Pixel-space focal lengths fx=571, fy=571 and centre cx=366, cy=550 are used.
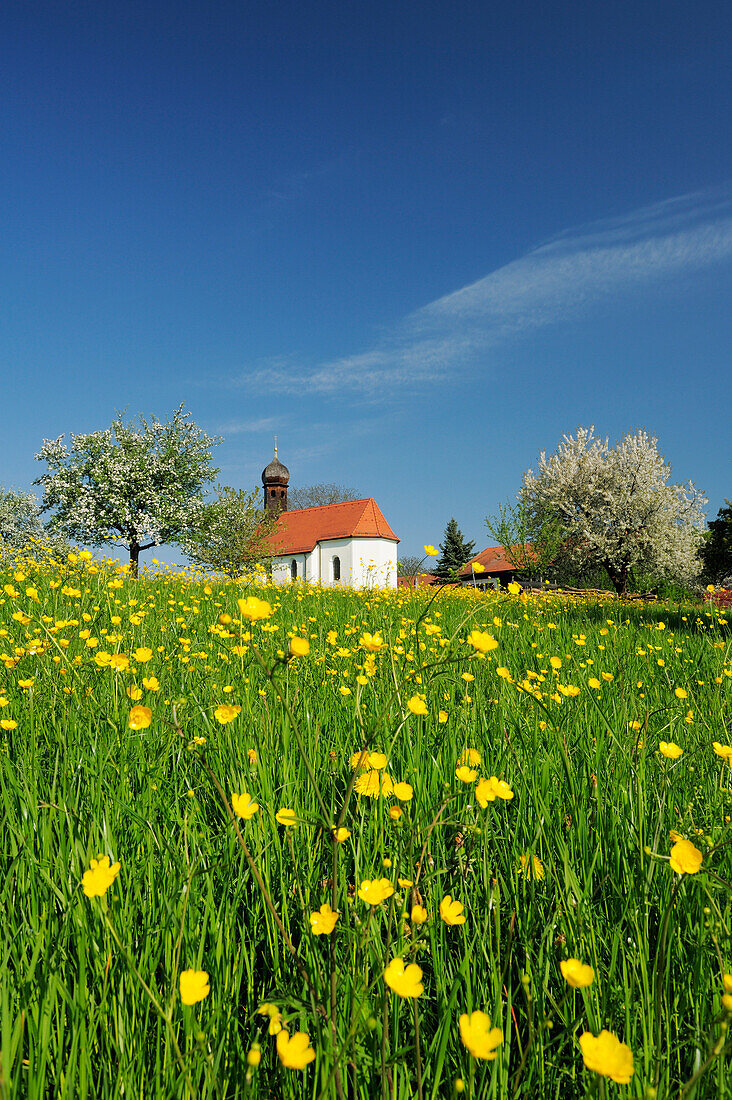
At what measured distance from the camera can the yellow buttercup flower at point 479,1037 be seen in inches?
23.4

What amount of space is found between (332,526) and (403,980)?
4425cm

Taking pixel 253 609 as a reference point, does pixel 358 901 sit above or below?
below

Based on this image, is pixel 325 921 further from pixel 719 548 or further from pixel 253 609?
pixel 719 548

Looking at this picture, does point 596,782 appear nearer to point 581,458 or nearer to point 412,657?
point 412,657

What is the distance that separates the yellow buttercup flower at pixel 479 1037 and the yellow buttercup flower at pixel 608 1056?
0.29 ft

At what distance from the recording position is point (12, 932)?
1121mm

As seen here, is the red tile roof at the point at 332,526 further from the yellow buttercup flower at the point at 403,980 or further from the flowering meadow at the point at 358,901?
the yellow buttercup flower at the point at 403,980

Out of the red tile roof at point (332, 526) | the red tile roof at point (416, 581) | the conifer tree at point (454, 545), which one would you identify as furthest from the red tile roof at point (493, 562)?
the red tile roof at point (416, 581)

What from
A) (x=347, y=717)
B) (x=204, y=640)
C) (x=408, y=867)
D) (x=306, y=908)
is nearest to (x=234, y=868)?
(x=306, y=908)

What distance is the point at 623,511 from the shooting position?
26469 millimetres

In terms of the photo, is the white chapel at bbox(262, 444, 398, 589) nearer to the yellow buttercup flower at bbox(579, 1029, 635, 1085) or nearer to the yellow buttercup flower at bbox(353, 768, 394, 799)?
the yellow buttercup flower at bbox(353, 768, 394, 799)

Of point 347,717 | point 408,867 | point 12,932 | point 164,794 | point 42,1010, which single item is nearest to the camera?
point 42,1010

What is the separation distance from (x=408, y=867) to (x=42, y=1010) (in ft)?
2.36

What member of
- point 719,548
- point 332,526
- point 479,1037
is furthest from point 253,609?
point 332,526
